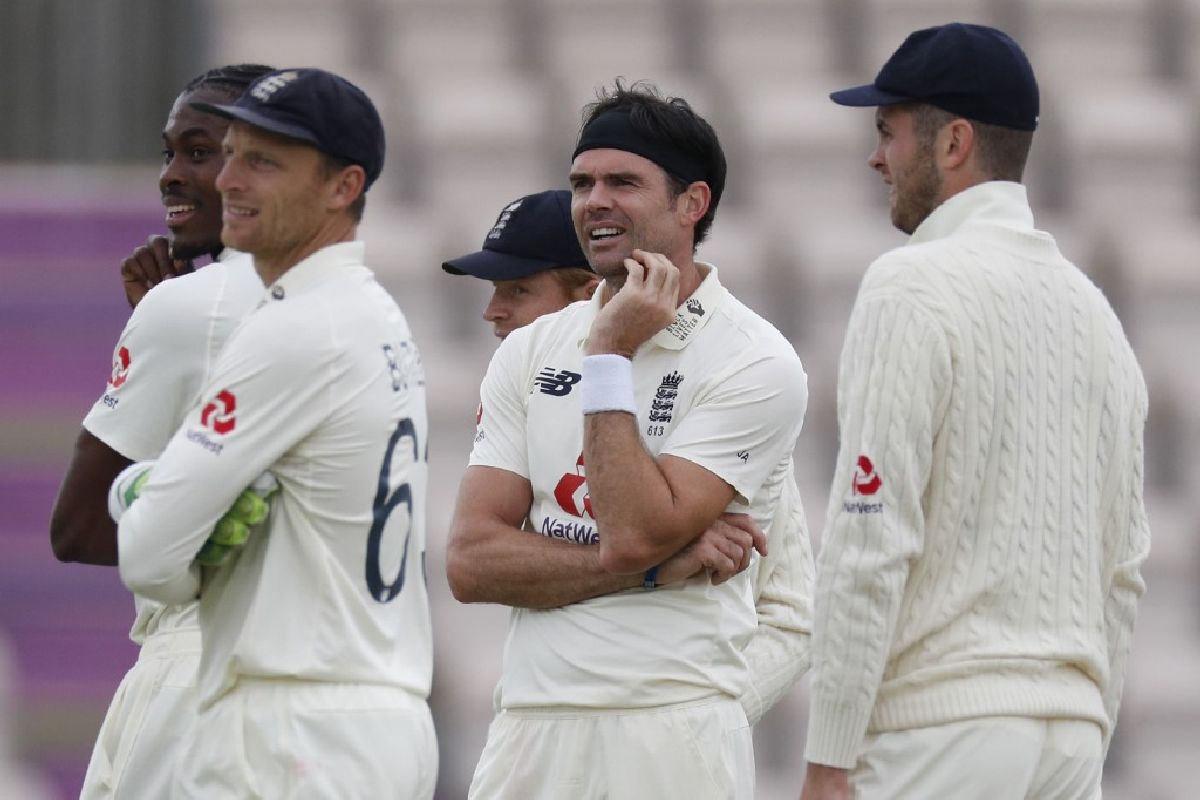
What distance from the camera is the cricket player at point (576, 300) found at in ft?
12.8

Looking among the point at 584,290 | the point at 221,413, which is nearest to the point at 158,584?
the point at 221,413

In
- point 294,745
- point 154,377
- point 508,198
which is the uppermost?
point 154,377

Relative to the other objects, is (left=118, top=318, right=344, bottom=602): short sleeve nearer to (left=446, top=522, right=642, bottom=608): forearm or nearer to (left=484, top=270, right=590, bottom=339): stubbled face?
(left=446, top=522, right=642, bottom=608): forearm

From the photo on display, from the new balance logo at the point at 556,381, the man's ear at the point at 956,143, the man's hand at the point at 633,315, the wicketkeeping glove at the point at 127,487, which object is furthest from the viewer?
the new balance logo at the point at 556,381

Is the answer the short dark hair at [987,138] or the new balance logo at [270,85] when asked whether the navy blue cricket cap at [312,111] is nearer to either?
the new balance logo at [270,85]

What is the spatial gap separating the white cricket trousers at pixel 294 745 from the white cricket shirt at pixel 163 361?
0.47 m

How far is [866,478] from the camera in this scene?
3.20 meters

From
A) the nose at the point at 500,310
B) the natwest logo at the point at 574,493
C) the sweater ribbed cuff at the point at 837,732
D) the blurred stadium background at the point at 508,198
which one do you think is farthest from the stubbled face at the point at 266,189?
the blurred stadium background at the point at 508,198

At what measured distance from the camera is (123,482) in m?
3.33

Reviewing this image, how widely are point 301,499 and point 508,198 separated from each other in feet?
17.7

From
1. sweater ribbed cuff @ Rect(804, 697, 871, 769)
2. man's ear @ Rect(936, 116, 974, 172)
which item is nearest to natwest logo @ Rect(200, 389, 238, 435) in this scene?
sweater ribbed cuff @ Rect(804, 697, 871, 769)

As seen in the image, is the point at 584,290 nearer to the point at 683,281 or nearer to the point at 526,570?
the point at 683,281

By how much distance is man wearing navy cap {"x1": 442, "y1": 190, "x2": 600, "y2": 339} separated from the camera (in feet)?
14.0

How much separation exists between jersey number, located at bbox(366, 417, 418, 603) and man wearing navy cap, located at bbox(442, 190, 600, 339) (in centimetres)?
91
